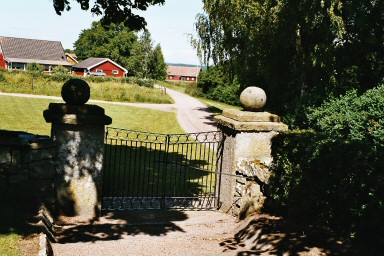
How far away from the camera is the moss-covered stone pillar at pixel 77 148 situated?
6.37 metres

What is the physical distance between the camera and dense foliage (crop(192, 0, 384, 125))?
17111mm

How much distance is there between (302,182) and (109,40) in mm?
73331

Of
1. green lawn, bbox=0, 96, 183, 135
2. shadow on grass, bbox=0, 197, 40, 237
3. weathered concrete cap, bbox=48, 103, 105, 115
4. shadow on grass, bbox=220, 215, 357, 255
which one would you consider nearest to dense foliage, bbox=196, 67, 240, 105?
green lawn, bbox=0, 96, 183, 135

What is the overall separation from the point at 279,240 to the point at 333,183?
119cm

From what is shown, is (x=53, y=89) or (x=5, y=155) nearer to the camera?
(x=5, y=155)

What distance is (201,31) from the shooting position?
25531 mm

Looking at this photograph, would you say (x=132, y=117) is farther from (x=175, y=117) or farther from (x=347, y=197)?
(x=347, y=197)

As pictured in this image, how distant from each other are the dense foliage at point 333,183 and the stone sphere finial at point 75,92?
12.0ft

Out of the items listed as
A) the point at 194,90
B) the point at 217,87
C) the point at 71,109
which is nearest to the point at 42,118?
the point at 71,109

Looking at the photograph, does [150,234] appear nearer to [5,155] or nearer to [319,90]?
[5,155]

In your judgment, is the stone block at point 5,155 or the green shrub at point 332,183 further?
the stone block at point 5,155

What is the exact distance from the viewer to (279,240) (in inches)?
221

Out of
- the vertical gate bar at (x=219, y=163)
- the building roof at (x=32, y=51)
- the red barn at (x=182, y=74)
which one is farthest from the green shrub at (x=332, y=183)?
the red barn at (x=182, y=74)

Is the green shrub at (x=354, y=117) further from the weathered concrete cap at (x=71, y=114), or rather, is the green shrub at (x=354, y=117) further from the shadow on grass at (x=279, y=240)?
the weathered concrete cap at (x=71, y=114)
